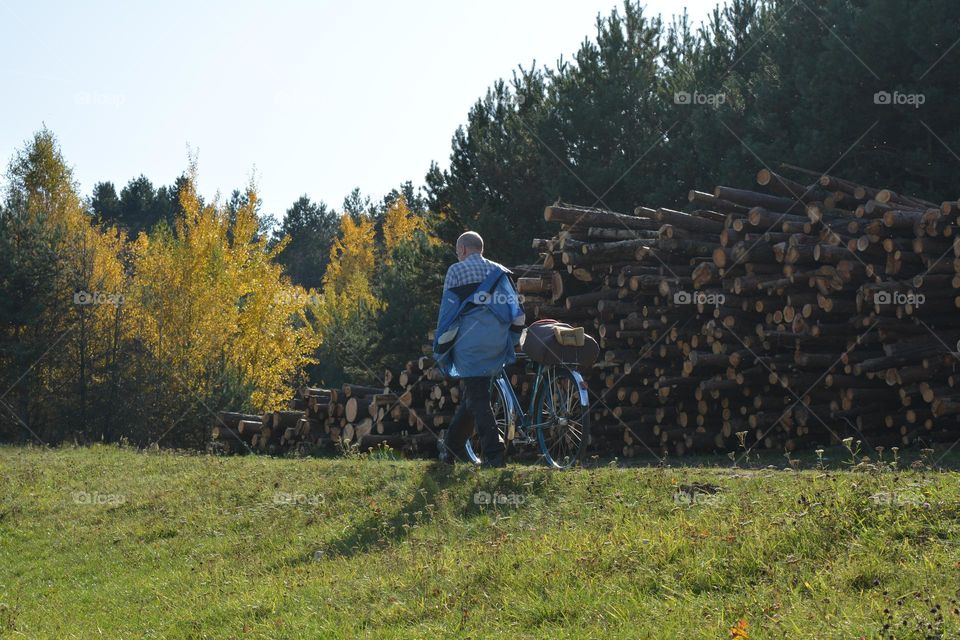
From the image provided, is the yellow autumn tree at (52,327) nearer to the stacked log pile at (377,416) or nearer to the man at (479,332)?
the stacked log pile at (377,416)

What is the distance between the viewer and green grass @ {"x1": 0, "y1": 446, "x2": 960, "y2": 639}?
4.89 meters

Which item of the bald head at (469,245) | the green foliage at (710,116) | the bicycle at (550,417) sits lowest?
the bicycle at (550,417)

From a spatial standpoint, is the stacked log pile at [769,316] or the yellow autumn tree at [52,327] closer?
the stacked log pile at [769,316]

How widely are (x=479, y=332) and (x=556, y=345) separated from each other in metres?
0.71

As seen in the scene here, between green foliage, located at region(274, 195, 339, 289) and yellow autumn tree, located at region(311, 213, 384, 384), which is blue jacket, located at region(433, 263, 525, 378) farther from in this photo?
green foliage, located at region(274, 195, 339, 289)

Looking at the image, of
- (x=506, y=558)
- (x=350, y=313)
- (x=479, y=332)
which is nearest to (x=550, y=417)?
(x=479, y=332)

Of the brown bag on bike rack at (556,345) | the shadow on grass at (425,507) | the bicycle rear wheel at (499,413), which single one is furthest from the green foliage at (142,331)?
the shadow on grass at (425,507)

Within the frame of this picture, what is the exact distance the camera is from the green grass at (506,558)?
4887 mm

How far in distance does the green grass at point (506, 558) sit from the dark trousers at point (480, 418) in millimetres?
322

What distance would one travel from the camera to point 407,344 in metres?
28.9

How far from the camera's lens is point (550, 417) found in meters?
9.14

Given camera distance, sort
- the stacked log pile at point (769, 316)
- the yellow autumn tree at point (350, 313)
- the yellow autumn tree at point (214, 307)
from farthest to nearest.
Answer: the yellow autumn tree at point (350, 313) → the yellow autumn tree at point (214, 307) → the stacked log pile at point (769, 316)

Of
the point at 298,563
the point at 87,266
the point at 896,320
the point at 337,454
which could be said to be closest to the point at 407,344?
the point at 87,266

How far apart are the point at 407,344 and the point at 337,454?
1358 centimetres
